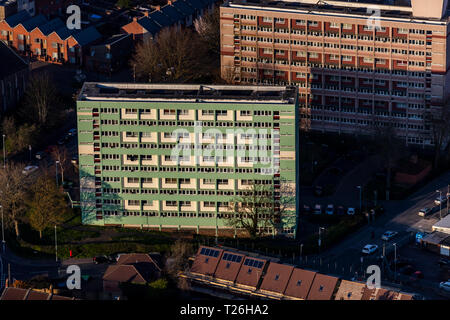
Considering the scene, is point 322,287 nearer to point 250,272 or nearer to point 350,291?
point 350,291

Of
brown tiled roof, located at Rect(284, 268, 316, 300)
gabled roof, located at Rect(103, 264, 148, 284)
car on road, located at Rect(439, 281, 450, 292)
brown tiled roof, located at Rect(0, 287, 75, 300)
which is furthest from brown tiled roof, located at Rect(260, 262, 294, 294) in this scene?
brown tiled roof, located at Rect(0, 287, 75, 300)

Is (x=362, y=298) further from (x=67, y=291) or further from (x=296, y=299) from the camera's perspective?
(x=67, y=291)

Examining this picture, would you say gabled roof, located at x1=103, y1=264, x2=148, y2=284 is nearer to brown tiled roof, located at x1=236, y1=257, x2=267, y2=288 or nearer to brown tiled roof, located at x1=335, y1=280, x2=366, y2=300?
brown tiled roof, located at x1=236, y1=257, x2=267, y2=288

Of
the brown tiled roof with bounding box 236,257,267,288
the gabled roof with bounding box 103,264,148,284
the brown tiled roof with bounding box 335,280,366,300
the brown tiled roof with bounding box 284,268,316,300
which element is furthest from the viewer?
the gabled roof with bounding box 103,264,148,284

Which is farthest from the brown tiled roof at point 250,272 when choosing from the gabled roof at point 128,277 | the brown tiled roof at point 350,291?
the gabled roof at point 128,277

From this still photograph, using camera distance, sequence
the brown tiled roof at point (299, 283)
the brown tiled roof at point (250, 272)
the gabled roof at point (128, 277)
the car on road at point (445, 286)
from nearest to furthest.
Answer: the brown tiled roof at point (299, 283)
the brown tiled roof at point (250, 272)
the gabled roof at point (128, 277)
the car on road at point (445, 286)

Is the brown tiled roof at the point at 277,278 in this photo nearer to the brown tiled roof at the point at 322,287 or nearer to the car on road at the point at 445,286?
the brown tiled roof at the point at 322,287
